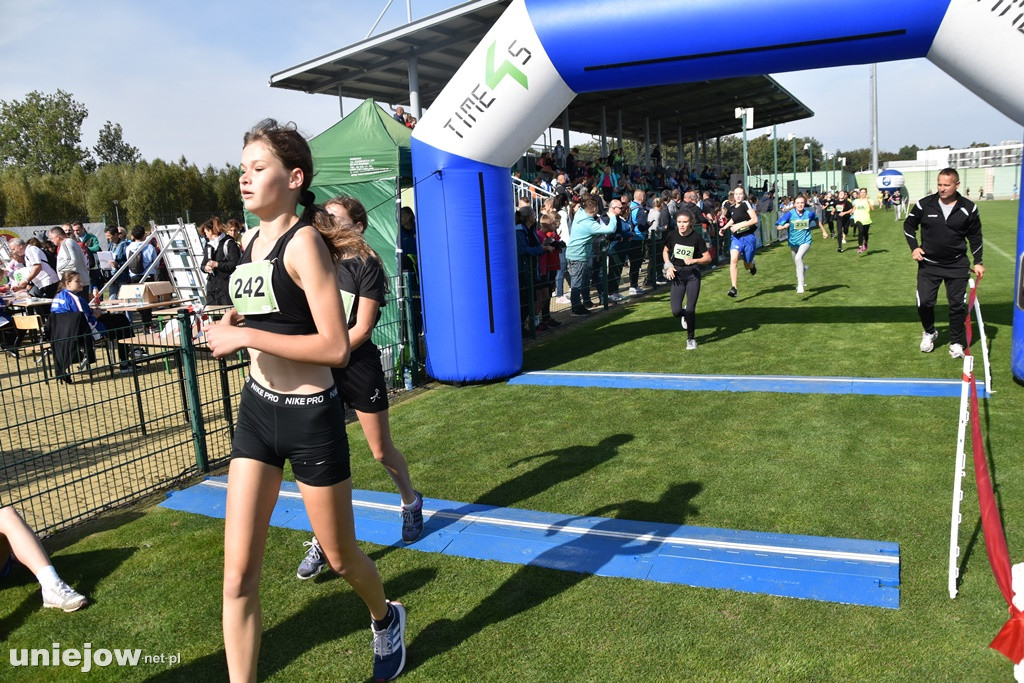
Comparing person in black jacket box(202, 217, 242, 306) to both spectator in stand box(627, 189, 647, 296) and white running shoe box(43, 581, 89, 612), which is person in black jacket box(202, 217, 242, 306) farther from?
spectator in stand box(627, 189, 647, 296)

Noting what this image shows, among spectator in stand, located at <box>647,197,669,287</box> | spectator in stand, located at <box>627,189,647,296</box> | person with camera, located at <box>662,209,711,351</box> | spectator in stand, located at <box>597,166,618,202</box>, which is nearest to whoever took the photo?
person with camera, located at <box>662,209,711,351</box>

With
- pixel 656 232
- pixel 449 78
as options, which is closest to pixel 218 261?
pixel 656 232

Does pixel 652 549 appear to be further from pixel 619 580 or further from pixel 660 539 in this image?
pixel 619 580

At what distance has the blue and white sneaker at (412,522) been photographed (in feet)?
14.5

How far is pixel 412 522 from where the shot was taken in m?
4.42

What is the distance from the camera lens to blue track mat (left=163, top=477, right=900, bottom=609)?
3643 millimetres

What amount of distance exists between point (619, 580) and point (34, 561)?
3.06 meters

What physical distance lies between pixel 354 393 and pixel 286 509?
1.39 meters

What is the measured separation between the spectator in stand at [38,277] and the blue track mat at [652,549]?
1012 cm

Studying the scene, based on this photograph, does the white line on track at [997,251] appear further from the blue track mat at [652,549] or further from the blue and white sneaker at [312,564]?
the blue and white sneaker at [312,564]

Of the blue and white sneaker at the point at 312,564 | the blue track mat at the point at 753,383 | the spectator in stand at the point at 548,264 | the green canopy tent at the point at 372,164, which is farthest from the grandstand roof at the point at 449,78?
the blue and white sneaker at the point at 312,564

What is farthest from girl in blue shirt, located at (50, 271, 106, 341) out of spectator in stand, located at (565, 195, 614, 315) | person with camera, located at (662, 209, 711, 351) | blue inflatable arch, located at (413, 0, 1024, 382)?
person with camera, located at (662, 209, 711, 351)

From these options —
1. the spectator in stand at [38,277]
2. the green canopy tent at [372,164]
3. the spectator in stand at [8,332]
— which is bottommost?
the spectator in stand at [8,332]

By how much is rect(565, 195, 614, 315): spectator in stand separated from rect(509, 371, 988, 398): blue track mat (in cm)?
411
